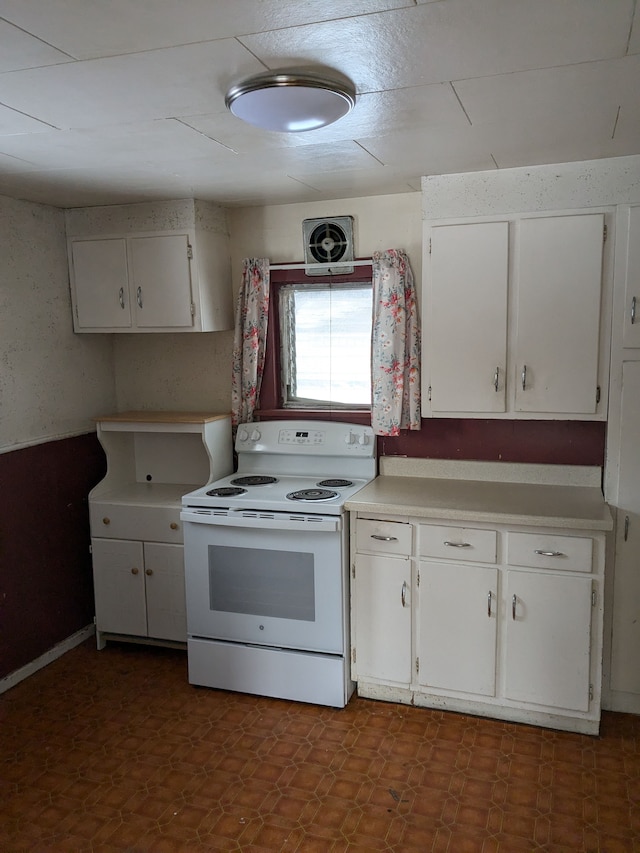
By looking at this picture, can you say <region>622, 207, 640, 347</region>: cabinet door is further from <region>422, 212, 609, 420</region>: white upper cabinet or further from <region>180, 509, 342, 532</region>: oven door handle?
<region>180, 509, 342, 532</region>: oven door handle

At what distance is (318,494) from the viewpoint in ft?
10.3

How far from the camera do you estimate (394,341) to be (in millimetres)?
3303

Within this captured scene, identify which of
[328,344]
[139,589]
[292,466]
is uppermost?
[328,344]

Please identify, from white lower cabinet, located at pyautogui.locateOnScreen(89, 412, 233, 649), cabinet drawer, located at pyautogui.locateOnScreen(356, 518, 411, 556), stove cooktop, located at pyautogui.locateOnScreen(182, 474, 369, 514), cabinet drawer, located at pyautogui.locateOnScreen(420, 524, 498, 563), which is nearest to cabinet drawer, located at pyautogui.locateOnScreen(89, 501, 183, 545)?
white lower cabinet, located at pyautogui.locateOnScreen(89, 412, 233, 649)

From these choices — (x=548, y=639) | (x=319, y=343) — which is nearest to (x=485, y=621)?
(x=548, y=639)

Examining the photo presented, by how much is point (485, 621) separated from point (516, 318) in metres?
1.29

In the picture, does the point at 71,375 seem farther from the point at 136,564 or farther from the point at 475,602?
the point at 475,602

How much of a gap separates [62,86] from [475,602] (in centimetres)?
236

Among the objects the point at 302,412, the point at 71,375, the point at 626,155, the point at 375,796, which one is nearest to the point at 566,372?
the point at 626,155

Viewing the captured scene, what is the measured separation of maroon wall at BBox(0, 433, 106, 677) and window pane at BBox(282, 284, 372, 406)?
47.7 inches

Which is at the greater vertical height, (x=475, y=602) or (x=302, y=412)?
(x=302, y=412)

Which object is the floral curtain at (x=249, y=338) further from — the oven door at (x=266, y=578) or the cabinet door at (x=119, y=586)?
the cabinet door at (x=119, y=586)

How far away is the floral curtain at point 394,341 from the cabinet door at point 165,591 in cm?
124

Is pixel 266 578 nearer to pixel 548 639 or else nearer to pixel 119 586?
pixel 119 586
